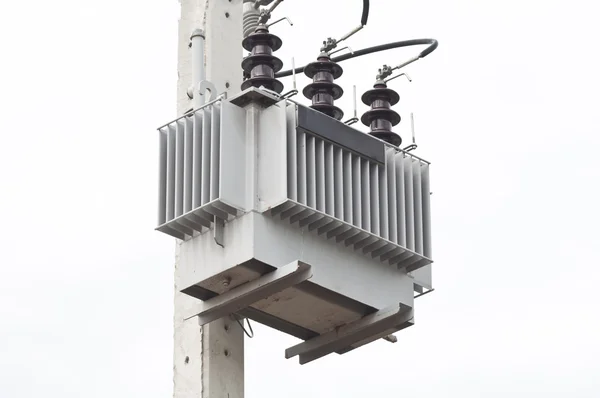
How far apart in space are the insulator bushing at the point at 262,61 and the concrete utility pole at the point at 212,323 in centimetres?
14

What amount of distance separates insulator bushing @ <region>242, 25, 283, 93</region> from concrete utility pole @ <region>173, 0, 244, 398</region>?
0.48 ft

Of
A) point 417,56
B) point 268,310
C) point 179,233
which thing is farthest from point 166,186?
point 417,56

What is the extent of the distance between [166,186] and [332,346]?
1491mm

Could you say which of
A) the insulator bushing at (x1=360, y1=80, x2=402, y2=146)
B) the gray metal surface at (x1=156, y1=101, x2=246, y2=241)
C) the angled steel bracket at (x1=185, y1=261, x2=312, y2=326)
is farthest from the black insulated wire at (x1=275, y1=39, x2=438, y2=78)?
the angled steel bracket at (x1=185, y1=261, x2=312, y2=326)

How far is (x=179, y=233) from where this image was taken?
1061 centimetres

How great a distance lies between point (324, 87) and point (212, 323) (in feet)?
5.58

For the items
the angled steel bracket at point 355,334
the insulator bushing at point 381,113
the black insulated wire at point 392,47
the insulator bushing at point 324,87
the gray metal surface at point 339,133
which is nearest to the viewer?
the gray metal surface at point 339,133

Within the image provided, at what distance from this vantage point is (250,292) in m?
10.4

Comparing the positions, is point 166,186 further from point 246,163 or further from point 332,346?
point 332,346

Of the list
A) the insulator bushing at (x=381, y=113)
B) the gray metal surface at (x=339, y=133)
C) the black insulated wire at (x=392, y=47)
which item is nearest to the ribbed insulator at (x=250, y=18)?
the black insulated wire at (x=392, y=47)

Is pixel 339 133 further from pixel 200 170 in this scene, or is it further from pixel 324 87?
pixel 200 170

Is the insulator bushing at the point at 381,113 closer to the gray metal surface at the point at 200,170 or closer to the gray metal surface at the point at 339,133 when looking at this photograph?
the gray metal surface at the point at 339,133

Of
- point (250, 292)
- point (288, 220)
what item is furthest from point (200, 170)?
point (250, 292)

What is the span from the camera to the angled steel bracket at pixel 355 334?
428 inches
